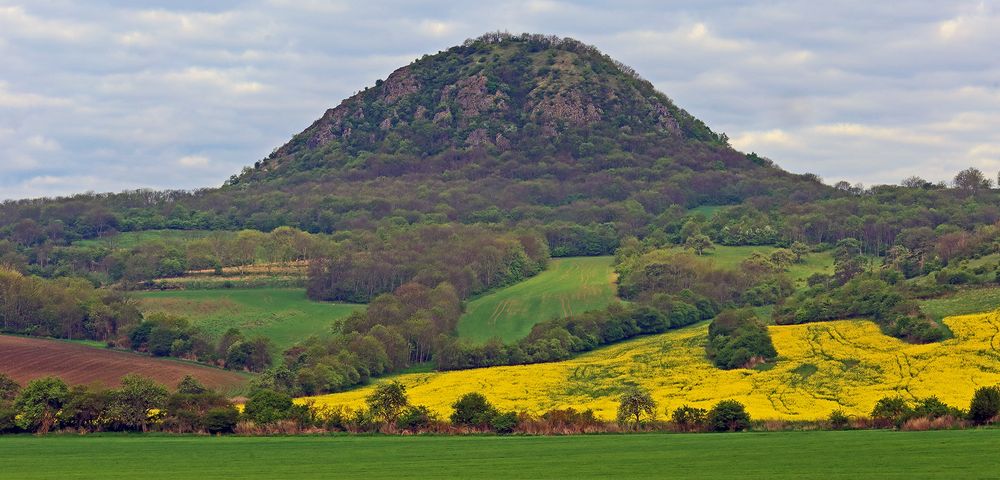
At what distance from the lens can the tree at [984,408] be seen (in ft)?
254

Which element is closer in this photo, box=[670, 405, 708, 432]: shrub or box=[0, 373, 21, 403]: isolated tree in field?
box=[670, 405, 708, 432]: shrub

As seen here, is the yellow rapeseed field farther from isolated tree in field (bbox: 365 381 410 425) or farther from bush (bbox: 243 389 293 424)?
bush (bbox: 243 389 293 424)

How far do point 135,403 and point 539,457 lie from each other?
138ft

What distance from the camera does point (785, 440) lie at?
75.2 m

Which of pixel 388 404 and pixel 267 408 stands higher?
pixel 388 404

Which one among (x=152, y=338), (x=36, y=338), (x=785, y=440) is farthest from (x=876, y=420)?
(x=36, y=338)

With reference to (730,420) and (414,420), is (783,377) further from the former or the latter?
(414,420)

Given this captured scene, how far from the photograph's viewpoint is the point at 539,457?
69750 mm

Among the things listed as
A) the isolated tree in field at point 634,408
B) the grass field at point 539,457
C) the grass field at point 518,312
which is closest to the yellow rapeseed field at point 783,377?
the isolated tree in field at point 634,408

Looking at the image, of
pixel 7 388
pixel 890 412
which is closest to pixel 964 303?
pixel 890 412

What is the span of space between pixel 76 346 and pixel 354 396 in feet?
177

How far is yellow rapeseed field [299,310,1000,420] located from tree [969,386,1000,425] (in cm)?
1618

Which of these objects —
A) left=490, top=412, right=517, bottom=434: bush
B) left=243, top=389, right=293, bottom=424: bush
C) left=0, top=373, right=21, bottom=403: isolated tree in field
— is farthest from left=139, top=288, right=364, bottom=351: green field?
left=490, top=412, right=517, bottom=434: bush

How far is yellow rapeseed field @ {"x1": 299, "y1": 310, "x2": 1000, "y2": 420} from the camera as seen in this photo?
342ft
